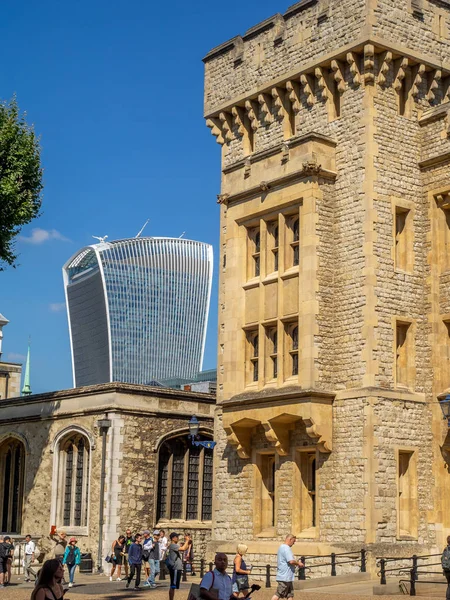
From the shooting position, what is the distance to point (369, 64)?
2869cm

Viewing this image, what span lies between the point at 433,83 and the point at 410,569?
1373 cm

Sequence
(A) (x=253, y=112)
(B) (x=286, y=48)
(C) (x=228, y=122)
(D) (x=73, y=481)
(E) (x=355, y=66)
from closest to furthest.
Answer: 1. (E) (x=355, y=66)
2. (B) (x=286, y=48)
3. (A) (x=253, y=112)
4. (C) (x=228, y=122)
5. (D) (x=73, y=481)

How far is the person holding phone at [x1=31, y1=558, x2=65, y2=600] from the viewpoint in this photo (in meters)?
12.0

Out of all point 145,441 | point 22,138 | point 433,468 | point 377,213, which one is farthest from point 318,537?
point 22,138

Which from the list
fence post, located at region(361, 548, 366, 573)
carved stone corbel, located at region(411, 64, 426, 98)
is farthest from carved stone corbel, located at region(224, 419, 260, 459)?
carved stone corbel, located at region(411, 64, 426, 98)

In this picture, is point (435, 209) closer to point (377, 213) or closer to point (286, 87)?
point (377, 213)

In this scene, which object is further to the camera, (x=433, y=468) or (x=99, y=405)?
(x=99, y=405)

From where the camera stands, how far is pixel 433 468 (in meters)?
28.4

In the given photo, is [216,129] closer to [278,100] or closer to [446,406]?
[278,100]

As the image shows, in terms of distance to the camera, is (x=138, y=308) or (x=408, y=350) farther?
(x=138, y=308)

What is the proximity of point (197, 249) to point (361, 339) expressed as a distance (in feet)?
499

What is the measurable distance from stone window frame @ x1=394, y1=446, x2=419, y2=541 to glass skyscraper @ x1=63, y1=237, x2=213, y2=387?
455 ft

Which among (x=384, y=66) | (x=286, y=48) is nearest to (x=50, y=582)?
(x=384, y=66)

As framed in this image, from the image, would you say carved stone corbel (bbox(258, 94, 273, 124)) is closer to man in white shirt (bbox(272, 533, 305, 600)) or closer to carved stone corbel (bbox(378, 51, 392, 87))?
carved stone corbel (bbox(378, 51, 392, 87))
